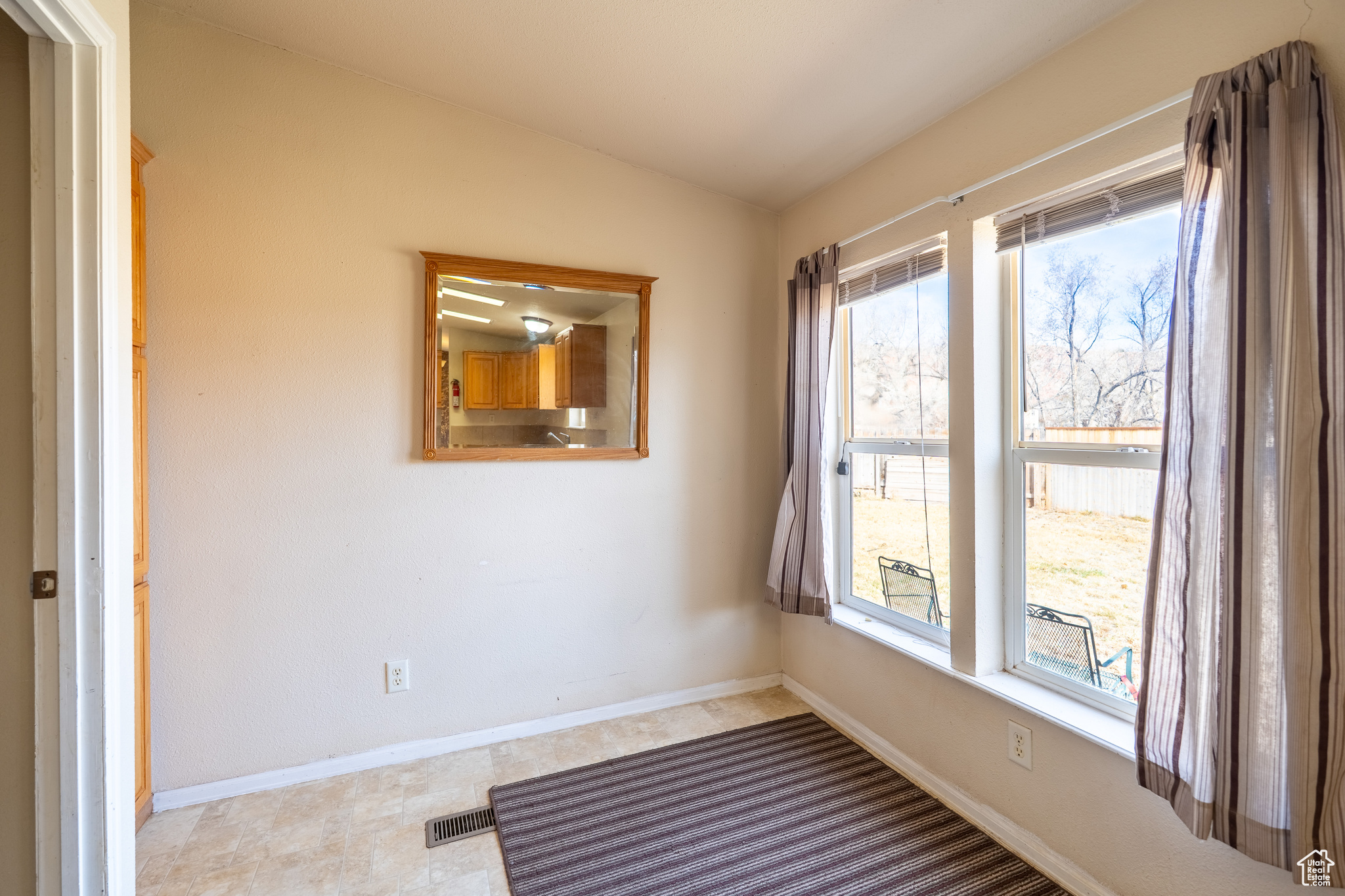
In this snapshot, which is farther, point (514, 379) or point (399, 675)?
point (514, 379)

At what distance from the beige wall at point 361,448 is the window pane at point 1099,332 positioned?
1.36 m

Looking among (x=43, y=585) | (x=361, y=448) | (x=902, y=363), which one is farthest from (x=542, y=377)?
(x=43, y=585)

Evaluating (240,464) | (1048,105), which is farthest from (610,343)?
(1048,105)

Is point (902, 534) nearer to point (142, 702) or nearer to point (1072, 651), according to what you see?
point (1072, 651)

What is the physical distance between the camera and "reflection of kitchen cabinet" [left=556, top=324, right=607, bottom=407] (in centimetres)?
250

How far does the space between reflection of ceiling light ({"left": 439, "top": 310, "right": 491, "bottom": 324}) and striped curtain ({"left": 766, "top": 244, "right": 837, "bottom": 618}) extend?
4.31 feet

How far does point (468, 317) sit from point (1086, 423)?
215cm

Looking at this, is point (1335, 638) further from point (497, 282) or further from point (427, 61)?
point (427, 61)

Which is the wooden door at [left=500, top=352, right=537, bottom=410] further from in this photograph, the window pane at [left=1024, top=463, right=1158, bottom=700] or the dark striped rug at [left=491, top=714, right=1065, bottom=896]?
the window pane at [left=1024, top=463, right=1158, bottom=700]

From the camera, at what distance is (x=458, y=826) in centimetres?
190

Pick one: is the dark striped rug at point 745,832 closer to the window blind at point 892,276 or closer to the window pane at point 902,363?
the window pane at point 902,363

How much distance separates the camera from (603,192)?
102 inches

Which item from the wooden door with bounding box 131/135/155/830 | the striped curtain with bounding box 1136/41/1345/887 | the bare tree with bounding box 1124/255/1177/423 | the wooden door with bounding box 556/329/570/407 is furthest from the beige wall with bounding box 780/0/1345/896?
the wooden door with bounding box 131/135/155/830

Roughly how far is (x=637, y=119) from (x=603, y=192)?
38 cm
